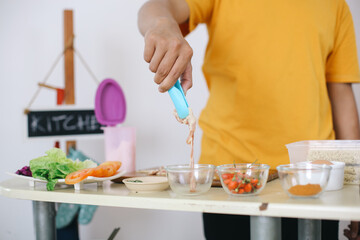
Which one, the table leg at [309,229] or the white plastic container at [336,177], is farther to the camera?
the table leg at [309,229]

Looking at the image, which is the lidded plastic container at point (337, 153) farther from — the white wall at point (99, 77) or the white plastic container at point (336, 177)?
the white wall at point (99, 77)

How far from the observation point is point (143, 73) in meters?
2.27

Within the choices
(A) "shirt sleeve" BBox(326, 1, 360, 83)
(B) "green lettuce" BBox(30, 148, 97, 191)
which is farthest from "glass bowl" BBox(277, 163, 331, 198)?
(A) "shirt sleeve" BBox(326, 1, 360, 83)

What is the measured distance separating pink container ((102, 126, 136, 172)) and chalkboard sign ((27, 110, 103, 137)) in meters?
0.54

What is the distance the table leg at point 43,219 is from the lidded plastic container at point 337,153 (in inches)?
28.5

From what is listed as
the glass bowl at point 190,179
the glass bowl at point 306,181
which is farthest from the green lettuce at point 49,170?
the glass bowl at point 306,181

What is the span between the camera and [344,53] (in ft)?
4.62

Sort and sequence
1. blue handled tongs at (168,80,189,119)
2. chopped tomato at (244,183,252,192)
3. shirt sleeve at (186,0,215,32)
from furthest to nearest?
shirt sleeve at (186,0,215,32)
blue handled tongs at (168,80,189,119)
chopped tomato at (244,183,252,192)

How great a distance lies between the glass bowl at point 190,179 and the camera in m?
0.80

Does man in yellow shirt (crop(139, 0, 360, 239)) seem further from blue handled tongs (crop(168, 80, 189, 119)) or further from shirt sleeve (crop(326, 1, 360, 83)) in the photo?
blue handled tongs (crop(168, 80, 189, 119))

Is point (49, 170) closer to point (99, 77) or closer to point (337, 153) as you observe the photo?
point (337, 153)

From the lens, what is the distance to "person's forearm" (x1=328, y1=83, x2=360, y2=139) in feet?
4.63

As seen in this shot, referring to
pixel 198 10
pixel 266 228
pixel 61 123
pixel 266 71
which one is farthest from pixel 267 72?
pixel 61 123

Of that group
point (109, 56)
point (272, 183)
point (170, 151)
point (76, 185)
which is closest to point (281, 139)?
point (272, 183)
